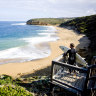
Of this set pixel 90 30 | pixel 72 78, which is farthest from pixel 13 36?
pixel 72 78

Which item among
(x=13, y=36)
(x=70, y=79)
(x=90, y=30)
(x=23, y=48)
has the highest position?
(x=90, y=30)

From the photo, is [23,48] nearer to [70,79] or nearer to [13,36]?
[70,79]

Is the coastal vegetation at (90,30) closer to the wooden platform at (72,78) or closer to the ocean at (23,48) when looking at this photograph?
the ocean at (23,48)

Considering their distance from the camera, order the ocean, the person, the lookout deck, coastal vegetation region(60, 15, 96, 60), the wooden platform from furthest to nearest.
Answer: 1. coastal vegetation region(60, 15, 96, 60)
2. the ocean
3. the person
4. the wooden platform
5. the lookout deck

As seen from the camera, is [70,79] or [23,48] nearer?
[70,79]

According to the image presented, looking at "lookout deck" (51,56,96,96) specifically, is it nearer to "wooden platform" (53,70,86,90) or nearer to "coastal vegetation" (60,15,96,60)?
"wooden platform" (53,70,86,90)

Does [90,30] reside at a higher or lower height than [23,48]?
higher

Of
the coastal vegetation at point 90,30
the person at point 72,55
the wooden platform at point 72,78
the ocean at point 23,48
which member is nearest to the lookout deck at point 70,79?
the wooden platform at point 72,78

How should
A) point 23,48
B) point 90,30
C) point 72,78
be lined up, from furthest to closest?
point 90,30 → point 23,48 → point 72,78

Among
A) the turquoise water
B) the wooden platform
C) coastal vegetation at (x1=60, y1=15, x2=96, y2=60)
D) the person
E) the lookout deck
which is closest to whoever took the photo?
the lookout deck

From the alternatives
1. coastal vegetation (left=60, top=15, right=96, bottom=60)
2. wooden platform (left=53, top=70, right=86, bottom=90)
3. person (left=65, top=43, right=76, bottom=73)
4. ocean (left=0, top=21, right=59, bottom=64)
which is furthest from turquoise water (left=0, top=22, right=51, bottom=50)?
person (left=65, top=43, right=76, bottom=73)

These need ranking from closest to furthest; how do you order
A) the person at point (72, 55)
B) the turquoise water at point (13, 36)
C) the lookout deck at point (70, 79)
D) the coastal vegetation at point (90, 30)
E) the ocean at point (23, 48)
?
the lookout deck at point (70, 79) → the person at point (72, 55) → the ocean at point (23, 48) → the coastal vegetation at point (90, 30) → the turquoise water at point (13, 36)

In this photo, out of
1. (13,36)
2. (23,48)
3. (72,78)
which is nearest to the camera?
(72,78)

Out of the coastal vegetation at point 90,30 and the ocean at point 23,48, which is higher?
the coastal vegetation at point 90,30
